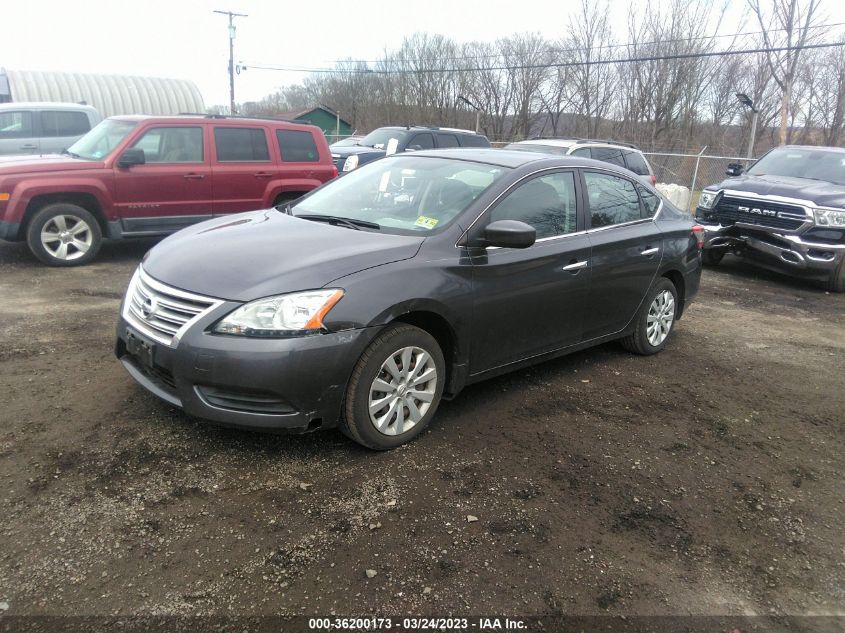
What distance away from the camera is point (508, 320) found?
4.08 meters

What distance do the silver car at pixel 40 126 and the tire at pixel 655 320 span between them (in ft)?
37.0

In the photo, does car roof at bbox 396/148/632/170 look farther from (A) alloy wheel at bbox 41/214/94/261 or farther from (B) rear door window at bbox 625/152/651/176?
(B) rear door window at bbox 625/152/651/176

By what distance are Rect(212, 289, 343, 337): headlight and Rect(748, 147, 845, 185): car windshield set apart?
8.83 metres

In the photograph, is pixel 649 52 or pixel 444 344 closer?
pixel 444 344

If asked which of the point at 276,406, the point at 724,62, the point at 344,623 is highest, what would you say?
the point at 724,62

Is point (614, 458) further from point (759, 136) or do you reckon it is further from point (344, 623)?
point (759, 136)

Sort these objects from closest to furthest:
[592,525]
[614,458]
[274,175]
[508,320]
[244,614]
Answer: [244,614] < [592,525] < [614,458] < [508,320] < [274,175]

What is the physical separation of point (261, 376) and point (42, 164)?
6109 mm

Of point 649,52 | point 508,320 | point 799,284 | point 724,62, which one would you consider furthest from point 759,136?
point 508,320

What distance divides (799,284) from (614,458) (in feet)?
23.8

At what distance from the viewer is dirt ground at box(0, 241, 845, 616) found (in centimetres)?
256

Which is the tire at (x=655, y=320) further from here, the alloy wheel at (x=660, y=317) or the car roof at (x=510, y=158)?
the car roof at (x=510, y=158)

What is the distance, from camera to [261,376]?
3.12 meters

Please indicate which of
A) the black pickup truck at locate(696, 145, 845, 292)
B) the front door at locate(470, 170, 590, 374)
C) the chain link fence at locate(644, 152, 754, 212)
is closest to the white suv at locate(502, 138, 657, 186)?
the black pickup truck at locate(696, 145, 845, 292)
